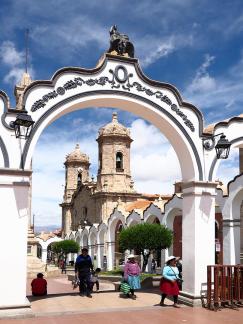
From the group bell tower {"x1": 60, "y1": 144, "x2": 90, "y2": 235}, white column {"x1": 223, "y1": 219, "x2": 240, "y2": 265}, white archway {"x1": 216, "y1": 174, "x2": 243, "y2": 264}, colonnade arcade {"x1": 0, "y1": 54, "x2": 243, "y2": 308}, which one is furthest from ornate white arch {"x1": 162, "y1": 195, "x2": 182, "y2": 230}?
bell tower {"x1": 60, "y1": 144, "x2": 90, "y2": 235}

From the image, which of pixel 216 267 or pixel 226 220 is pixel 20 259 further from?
pixel 226 220

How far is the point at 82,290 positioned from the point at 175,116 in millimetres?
5032

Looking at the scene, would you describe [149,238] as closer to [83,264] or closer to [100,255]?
[83,264]

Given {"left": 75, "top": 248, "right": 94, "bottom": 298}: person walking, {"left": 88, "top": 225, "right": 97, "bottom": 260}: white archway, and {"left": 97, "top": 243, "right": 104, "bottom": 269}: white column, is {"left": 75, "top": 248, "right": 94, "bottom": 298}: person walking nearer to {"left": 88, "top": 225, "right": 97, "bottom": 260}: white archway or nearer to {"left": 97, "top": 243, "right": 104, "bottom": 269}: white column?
{"left": 97, "top": 243, "right": 104, "bottom": 269}: white column

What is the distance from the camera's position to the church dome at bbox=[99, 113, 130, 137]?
4638 centimetres

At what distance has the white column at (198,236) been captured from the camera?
34.3ft

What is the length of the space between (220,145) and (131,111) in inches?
91.1

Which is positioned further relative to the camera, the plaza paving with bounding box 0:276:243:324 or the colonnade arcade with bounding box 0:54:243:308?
the colonnade arcade with bounding box 0:54:243:308

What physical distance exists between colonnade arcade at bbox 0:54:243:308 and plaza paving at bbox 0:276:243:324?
664 mm

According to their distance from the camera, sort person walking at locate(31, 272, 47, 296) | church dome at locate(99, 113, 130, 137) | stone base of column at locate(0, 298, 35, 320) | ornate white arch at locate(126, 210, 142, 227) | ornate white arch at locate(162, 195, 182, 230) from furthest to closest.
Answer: church dome at locate(99, 113, 130, 137), ornate white arch at locate(126, 210, 142, 227), ornate white arch at locate(162, 195, 182, 230), person walking at locate(31, 272, 47, 296), stone base of column at locate(0, 298, 35, 320)

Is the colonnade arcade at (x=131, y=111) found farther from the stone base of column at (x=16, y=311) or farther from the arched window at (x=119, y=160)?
the arched window at (x=119, y=160)

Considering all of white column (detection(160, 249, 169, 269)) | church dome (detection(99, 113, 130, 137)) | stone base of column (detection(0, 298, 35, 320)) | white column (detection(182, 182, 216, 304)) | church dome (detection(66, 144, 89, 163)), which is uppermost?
church dome (detection(99, 113, 130, 137))

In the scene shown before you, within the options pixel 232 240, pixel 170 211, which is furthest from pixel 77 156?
pixel 232 240

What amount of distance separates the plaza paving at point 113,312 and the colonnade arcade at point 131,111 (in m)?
0.66
